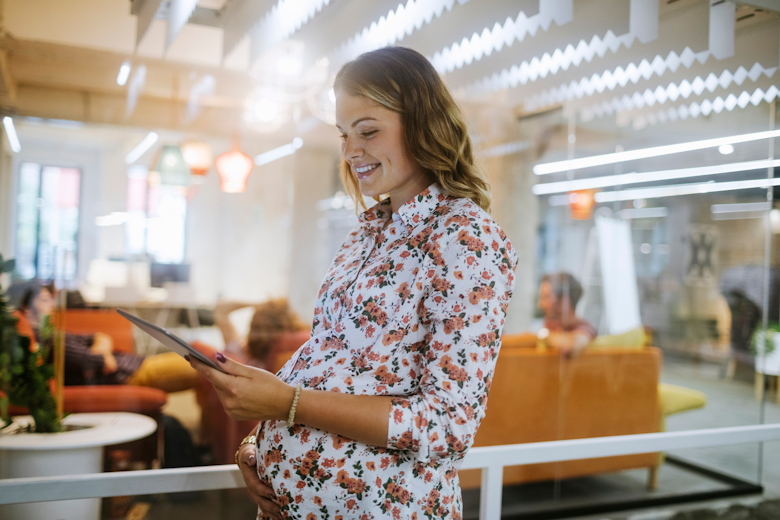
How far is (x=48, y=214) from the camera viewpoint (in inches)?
203

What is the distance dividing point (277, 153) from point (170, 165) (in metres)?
Answer: 1.83

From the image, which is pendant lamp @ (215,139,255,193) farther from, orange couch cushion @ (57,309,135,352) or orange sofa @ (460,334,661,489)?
orange sofa @ (460,334,661,489)

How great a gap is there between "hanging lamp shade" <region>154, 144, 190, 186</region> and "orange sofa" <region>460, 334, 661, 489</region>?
377 cm

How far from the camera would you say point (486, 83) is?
505cm

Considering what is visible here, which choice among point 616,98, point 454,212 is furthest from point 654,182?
point 454,212

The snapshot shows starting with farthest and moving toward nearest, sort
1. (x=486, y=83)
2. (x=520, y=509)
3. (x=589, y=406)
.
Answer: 1. (x=486, y=83)
2. (x=589, y=406)
3. (x=520, y=509)

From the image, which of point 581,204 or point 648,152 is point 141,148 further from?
point 648,152

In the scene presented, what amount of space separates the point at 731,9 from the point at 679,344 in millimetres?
2328

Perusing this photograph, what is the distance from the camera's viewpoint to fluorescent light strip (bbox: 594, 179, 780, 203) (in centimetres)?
357

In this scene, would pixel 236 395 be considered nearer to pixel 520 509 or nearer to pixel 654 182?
pixel 520 509

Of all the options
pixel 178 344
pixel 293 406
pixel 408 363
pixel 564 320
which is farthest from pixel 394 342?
pixel 564 320

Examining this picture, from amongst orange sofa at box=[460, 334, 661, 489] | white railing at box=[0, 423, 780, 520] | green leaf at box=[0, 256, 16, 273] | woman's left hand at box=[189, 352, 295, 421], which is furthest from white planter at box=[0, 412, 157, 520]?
orange sofa at box=[460, 334, 661, 489]

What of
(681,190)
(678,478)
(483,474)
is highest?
(681,190)

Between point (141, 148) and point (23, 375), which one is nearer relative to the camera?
point (23, 375)
